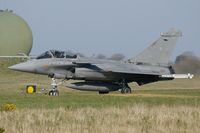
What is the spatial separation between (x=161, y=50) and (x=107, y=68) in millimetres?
4912

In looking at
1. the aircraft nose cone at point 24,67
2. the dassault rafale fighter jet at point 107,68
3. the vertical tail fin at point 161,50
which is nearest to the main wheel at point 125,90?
the dassault rafale fighter jet at point 107,68

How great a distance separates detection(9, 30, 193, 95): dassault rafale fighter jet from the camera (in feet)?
105

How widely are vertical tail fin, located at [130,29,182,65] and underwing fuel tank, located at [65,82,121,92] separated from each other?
332 centimetres

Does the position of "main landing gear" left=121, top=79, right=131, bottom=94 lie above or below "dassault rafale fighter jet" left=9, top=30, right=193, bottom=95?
below

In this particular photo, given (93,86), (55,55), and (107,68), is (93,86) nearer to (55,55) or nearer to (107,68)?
(107,68)

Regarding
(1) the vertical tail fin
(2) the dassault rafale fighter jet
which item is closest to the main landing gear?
(2) the dassault rafale fighter jet

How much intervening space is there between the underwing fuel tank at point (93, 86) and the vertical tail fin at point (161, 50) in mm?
3319

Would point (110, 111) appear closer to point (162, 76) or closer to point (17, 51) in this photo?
point (162, 76)

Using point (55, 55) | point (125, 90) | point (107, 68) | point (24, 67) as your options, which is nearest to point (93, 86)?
point (107, 68)

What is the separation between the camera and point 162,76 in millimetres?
33781

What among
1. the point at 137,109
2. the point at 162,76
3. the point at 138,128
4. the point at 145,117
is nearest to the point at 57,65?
the point at 162,76

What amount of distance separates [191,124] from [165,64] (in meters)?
22.0

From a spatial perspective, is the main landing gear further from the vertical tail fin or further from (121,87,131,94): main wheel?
the vertical tail fin

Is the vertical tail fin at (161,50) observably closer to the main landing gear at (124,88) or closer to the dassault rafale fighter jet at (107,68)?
the dassault rafale fighter jet at (107,68)
